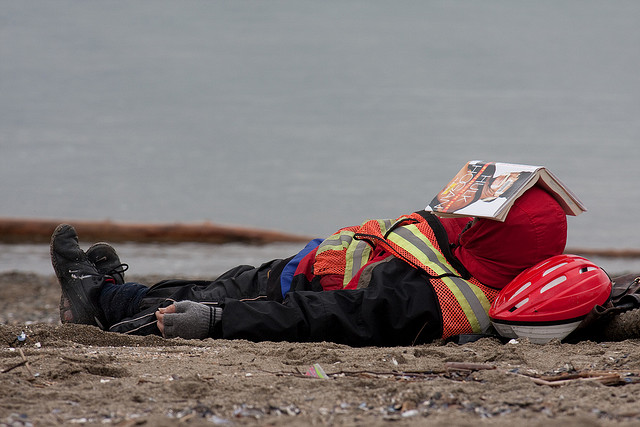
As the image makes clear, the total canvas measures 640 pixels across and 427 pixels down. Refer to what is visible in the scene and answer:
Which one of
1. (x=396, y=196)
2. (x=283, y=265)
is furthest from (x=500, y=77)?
(x=283, y=265)

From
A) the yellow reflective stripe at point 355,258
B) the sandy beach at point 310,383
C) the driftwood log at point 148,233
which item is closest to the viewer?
the sandy beach at point 310,383

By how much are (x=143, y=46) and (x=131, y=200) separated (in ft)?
50.5

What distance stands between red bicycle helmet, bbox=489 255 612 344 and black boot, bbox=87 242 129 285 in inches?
81.4

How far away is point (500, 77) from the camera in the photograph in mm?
21406

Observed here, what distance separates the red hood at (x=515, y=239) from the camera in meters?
3.57

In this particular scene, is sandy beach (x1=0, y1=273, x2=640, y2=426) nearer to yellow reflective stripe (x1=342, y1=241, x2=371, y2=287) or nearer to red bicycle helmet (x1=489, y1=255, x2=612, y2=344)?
red bicycle helmet (x1=489, y1=255, x2=612, y2=344)

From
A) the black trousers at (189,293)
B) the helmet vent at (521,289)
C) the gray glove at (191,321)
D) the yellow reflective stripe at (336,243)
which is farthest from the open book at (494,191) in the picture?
the gray glove at (191,321)

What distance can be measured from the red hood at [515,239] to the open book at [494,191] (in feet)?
0.23

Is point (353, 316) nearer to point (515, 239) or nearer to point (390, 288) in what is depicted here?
point (390, 288)

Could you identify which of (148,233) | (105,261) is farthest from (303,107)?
(105,261)

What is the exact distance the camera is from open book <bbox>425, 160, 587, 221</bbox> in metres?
3.50

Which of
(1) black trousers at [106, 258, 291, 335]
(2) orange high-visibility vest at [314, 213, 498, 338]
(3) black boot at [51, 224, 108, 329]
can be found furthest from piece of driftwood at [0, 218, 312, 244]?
(2) orange high-visibility vest at [314, 213, 498, 338]

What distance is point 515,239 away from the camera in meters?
3.62

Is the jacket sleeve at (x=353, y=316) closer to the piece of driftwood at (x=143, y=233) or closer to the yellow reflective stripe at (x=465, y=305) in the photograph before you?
the yellow reflective stripe at (x=465, y=305)
